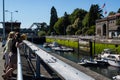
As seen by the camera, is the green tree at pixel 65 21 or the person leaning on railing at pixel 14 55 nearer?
the person leaning on railing at pixel 14 55

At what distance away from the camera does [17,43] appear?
34.3 feet

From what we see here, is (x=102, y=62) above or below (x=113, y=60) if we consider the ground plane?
below

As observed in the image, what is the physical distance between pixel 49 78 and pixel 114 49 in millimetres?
66765

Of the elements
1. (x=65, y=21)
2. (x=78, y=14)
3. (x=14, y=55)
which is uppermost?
(x=78, y=14)

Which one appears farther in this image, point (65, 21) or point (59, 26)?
point (65, 21)

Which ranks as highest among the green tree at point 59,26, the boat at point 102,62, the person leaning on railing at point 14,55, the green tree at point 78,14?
the green tree at point 78,14

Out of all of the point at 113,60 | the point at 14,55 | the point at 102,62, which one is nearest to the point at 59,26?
the point at 102,62

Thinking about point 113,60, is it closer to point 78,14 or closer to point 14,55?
point 14,55

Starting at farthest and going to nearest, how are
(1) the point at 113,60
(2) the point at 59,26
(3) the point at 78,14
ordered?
(2) the point at 59,26 → (3) the point at 78,14 → (1) the point at 113,60

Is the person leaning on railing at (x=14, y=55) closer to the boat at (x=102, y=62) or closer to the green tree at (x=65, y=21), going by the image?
the boat at (x=102, y=62)

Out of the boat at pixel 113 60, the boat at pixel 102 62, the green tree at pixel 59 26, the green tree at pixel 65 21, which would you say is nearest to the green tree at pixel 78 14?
the green tree at pixel 65 21

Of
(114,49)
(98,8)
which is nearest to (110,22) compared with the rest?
(98,8)

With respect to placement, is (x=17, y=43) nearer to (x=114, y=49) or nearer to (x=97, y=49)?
(x=114, y=49)

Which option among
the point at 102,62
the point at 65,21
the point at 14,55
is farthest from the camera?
the point at 65,21
